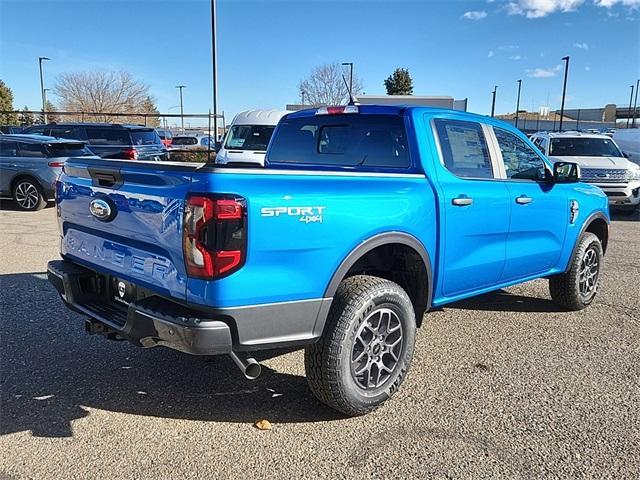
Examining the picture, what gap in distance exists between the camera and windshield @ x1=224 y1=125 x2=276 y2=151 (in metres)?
14.3

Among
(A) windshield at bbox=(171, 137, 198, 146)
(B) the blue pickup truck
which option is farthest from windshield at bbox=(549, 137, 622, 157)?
(A) windshield at bbox=(171, 137, 198, 146)

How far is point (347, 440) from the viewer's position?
2934 mm

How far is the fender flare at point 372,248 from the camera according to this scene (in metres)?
2.90

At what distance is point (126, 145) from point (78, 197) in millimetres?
12503

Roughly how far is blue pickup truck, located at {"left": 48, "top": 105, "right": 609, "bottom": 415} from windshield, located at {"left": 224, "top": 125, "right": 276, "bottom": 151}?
32.7 ft

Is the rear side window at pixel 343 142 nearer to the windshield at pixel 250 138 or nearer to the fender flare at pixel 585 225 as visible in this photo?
the fender flare at pixel 585 225

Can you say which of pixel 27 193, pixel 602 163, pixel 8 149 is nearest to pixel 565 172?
pixel 602 163

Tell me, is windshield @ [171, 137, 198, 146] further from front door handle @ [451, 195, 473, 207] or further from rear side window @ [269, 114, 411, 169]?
front door handle @ [451, 195, 473, 207]

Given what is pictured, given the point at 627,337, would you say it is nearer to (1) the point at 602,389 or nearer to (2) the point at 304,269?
(1) the point at 602,389

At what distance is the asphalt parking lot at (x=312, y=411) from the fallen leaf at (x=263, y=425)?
3 centimetres

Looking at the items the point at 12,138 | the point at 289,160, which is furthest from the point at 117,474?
the point at 12,138

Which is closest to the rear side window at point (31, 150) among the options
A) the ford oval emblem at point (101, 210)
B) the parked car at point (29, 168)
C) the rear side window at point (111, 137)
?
the parked car at point (29, 168)

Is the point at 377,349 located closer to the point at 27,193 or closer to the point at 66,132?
the point at 27,193

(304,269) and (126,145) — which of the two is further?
(126,145)
